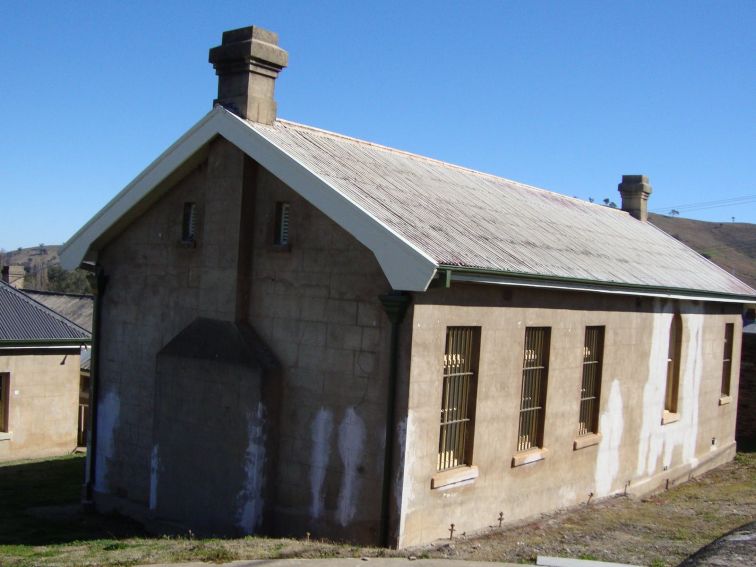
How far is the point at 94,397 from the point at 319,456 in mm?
5164

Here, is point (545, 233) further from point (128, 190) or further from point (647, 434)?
point (128, 190)

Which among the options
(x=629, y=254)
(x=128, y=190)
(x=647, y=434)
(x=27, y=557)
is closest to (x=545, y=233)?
(x=629, y=254)

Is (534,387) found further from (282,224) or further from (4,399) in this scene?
(4,399)

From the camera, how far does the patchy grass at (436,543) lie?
384 inches

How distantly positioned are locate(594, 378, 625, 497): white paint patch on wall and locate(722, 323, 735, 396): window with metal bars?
6.95 meters

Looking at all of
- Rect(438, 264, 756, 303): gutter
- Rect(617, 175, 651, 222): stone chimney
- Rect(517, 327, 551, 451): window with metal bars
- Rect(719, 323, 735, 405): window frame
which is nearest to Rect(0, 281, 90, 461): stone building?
Rect(517, 327, 551, 451): window with metal bars

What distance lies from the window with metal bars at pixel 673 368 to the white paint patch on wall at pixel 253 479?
9.51 m

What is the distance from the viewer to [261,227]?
464 inches

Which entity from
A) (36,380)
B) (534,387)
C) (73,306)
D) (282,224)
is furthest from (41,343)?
(73,306)

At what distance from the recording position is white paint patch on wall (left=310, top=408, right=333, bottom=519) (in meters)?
10.8

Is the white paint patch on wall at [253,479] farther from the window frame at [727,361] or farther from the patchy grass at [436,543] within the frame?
the window frame at [727,361]

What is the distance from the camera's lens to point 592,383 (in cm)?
1434

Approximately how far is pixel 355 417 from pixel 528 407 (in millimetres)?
3243

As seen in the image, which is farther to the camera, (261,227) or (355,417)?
(261,227)
